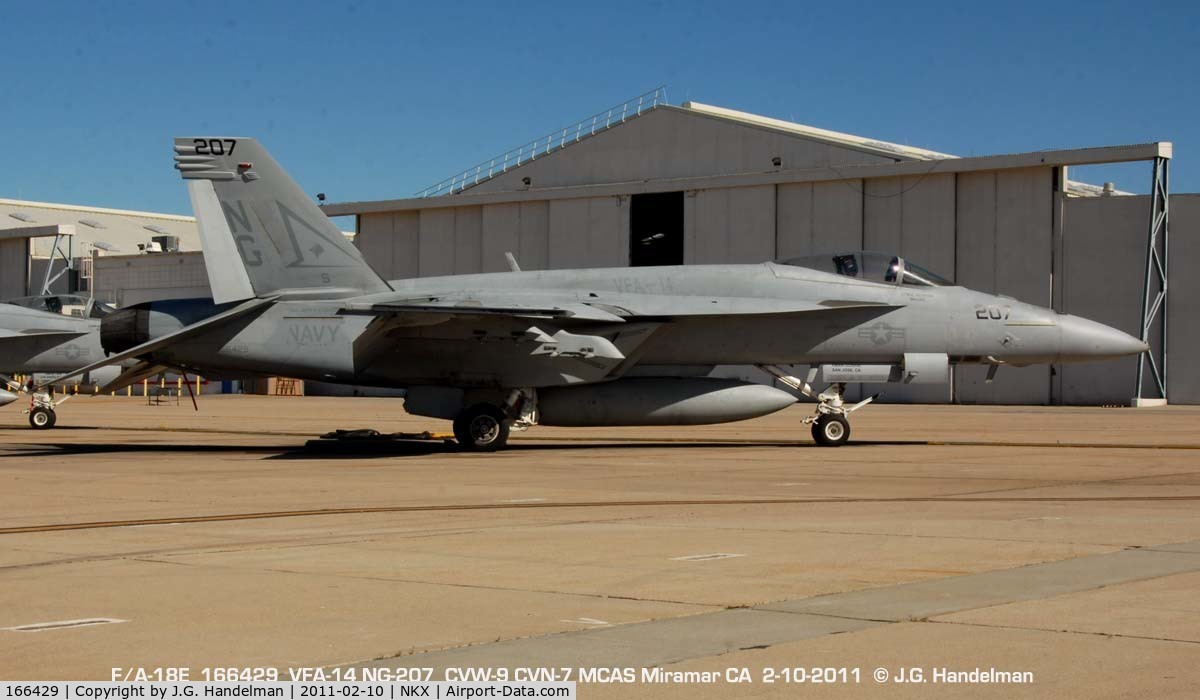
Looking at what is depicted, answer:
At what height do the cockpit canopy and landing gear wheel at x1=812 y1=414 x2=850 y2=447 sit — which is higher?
the cockpit canopy

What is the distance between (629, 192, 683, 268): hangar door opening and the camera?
5175 cm

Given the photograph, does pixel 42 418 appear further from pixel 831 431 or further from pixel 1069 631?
pixel 1069 631

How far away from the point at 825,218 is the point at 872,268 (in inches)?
1151

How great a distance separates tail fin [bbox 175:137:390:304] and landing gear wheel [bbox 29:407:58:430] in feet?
34.8

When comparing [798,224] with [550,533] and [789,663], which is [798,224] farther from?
[789,663]

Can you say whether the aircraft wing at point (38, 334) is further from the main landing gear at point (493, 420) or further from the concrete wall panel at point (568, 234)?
the concrete wall panel at point (568, 234)

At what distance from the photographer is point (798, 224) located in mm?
48875

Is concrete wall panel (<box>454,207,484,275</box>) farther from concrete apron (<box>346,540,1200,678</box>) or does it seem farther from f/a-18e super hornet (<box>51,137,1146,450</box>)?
concrete apron (<box>346,540,1200,678</box>)

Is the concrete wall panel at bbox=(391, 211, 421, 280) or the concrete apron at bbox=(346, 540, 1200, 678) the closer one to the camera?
the concrete apron at bbox=(346, 540, 1200, 678)

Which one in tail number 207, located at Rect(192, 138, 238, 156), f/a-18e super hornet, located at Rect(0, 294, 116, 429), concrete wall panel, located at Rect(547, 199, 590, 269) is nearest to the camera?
tail number 207, located at Rect(192, 138, 238, 156)

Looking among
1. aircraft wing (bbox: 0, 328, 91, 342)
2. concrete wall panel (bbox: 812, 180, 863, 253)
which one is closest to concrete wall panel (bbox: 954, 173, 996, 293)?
concrete wall panel (bbox: 812, 180, 863, 253)

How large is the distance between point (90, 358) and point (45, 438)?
2237 millimetres

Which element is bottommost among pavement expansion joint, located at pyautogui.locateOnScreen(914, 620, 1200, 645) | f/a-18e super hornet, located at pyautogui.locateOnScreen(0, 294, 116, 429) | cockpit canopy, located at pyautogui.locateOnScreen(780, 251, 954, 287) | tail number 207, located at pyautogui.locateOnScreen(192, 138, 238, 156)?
pavement expansion joint, located at pyautogui.locateOnScreen(914, 620, 1200, 645)

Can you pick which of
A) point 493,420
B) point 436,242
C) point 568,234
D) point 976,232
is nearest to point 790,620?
point 493,420
